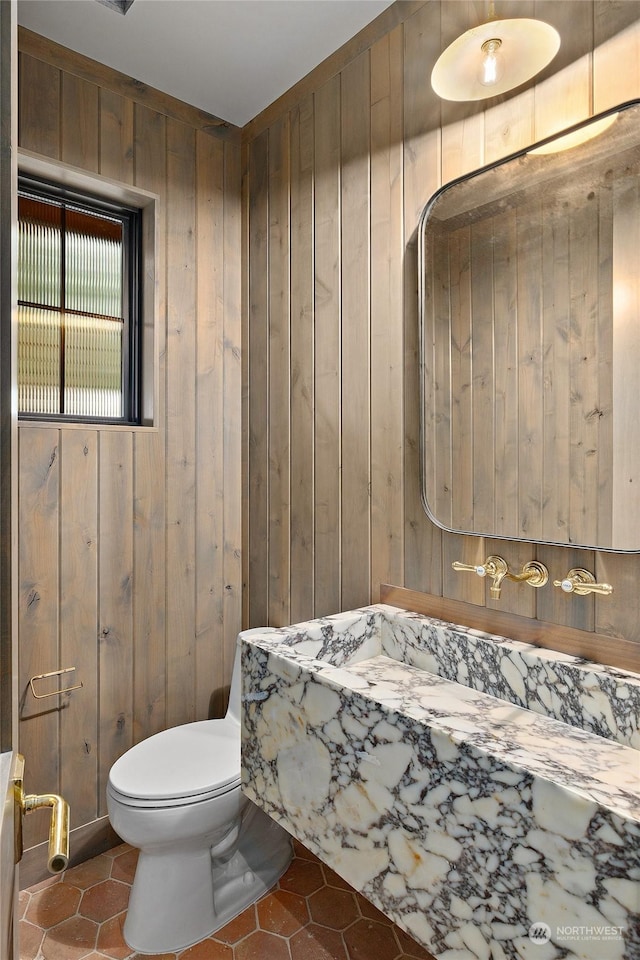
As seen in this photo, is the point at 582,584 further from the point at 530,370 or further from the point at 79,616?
the point at 79,616

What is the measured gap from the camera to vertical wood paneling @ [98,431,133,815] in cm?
198

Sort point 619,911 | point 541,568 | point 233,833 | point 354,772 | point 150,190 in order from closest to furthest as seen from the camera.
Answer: point 619,911 < point 354,772 < point 541,568 < point 233,833 < point 150,190

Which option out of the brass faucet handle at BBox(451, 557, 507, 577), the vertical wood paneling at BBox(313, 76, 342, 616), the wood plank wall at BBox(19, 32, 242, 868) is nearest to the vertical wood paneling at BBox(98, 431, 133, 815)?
the wood plank wall at BBox(19, 32, 242, 868)

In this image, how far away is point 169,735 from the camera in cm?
187

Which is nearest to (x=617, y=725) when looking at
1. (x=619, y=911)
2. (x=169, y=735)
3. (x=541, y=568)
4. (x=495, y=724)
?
(x=495, y=724)

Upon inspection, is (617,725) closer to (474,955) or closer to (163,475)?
(474,955)

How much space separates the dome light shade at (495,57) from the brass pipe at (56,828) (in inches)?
65.9

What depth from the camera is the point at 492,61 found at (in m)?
1.35

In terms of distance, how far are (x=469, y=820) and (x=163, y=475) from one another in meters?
1.57

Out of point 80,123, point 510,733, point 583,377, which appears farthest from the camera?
point 80,123

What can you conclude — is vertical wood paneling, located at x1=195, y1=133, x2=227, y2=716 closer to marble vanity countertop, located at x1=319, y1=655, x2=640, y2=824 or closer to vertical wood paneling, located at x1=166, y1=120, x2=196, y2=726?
vertical wood paneling, located at x1=166, y1=120, x2=196, y2=726

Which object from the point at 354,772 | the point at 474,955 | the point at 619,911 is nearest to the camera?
the point at 619,911

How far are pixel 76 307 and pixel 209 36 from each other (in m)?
0.99

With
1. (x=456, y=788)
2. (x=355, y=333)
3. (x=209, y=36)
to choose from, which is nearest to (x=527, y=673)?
(x=456, y=788)
